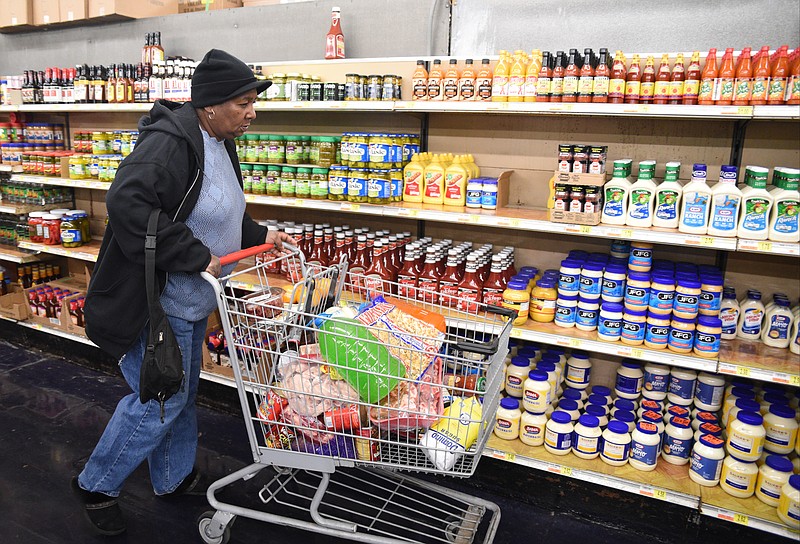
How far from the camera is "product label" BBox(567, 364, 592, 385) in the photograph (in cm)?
290

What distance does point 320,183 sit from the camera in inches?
124

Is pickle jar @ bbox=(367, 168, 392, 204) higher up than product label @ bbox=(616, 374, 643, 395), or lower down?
higher up

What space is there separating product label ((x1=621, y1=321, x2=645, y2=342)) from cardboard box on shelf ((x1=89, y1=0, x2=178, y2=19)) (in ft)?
12.7

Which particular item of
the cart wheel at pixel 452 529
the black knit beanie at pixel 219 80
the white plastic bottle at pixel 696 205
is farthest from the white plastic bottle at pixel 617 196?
the black knit beanie at pixel 219 80

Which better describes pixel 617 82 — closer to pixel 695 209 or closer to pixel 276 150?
pixel 695 209

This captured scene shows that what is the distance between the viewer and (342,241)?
327 cm

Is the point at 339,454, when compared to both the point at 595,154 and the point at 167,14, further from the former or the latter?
the point at 167,14

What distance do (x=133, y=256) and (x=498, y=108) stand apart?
5.31 ft

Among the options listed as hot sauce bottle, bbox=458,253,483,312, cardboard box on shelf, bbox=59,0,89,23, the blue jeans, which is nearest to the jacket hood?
the blue jeans

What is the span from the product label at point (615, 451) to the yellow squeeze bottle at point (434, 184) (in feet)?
4.63

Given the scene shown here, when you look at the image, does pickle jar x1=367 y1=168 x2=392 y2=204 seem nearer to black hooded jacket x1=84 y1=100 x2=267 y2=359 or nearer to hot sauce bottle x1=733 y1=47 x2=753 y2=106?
black hooded jacket x1=84 y1=100 x2=267 y2=359

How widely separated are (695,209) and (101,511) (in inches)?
109

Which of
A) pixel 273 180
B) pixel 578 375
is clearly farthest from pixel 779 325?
pixel 273 180

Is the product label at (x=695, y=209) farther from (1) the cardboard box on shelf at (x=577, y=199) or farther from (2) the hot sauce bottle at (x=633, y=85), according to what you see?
(2) the hot sauce bottle at (x=633, y=85)
